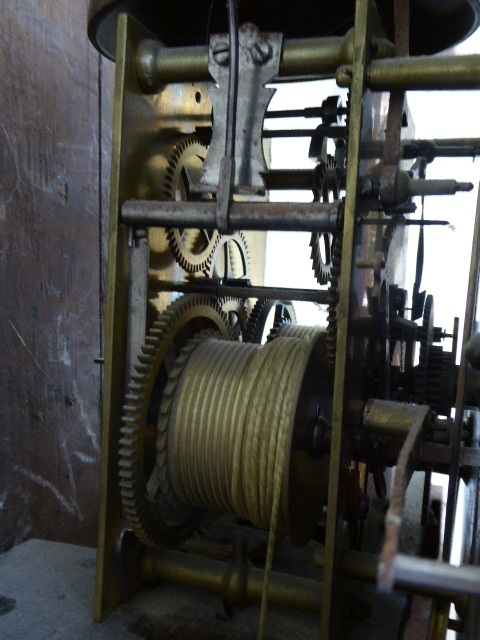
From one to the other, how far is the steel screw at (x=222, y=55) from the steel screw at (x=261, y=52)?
51 mm

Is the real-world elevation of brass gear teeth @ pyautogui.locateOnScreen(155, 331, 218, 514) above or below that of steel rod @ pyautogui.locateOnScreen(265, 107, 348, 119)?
below

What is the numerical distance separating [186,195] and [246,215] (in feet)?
1.61

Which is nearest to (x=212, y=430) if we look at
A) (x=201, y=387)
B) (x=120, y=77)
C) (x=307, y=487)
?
(x=201, y=387)

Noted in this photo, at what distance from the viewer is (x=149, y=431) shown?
4.42ft

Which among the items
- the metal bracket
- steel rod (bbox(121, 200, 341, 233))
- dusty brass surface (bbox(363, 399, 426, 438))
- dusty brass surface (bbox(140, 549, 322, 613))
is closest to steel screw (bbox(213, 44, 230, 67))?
the metal bracket

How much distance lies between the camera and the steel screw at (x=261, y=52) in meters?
1.23

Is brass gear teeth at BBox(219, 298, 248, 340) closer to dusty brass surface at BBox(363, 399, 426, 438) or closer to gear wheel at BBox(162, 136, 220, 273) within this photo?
gear wheel at BBox(162, 136, 220, 273)

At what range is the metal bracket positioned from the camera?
125 centimetres

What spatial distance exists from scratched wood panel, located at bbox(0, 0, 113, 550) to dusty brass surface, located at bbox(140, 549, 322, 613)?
61 cm

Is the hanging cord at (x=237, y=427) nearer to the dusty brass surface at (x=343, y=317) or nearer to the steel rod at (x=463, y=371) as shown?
the dusty brass surface at (x=343, y=317)

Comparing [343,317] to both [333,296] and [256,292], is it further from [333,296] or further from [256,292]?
[256,292]

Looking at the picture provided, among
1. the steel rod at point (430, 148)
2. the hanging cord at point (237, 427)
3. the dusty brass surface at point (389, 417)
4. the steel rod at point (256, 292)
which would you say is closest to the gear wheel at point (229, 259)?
the steel rod at point (256, 292)

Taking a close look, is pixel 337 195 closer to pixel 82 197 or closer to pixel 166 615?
pixel 82 197

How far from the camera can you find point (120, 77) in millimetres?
1285
